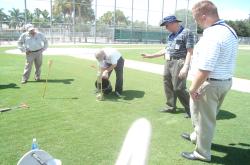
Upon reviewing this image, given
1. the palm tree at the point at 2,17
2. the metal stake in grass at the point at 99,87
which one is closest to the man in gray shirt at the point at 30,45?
the metal stake in grass at the point at 99,87

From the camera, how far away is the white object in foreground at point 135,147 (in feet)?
15.8

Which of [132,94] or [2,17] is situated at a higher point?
[2,17]

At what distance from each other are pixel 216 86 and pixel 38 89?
→ 21.7 feet

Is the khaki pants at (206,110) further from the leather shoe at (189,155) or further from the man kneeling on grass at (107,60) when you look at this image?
the man kneeling on grass at (107,60)

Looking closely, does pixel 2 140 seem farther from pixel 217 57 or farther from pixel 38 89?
pixel 38 89

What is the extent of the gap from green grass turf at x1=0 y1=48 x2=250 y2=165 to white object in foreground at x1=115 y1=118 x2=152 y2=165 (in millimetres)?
105

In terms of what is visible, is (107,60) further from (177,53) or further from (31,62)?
(31,62)

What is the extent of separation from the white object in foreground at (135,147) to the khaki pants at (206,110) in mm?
804

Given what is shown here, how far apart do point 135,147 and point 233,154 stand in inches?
59.5

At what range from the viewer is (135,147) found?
536cm

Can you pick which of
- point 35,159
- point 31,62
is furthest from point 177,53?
point 31,62

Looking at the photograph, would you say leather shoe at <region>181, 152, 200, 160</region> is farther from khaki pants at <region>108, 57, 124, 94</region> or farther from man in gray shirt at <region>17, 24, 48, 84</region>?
man in gray shirt at <region>17, 24, 48, 84</region>

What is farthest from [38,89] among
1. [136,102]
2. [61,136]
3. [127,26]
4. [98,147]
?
[127,26]

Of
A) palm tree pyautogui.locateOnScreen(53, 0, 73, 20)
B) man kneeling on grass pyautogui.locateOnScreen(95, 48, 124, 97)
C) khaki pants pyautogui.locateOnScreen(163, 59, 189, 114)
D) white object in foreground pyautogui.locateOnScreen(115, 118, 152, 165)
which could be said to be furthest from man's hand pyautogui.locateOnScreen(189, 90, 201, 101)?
palm tree pyautogui.locateOnScreen(53, 0, 73, 20)
